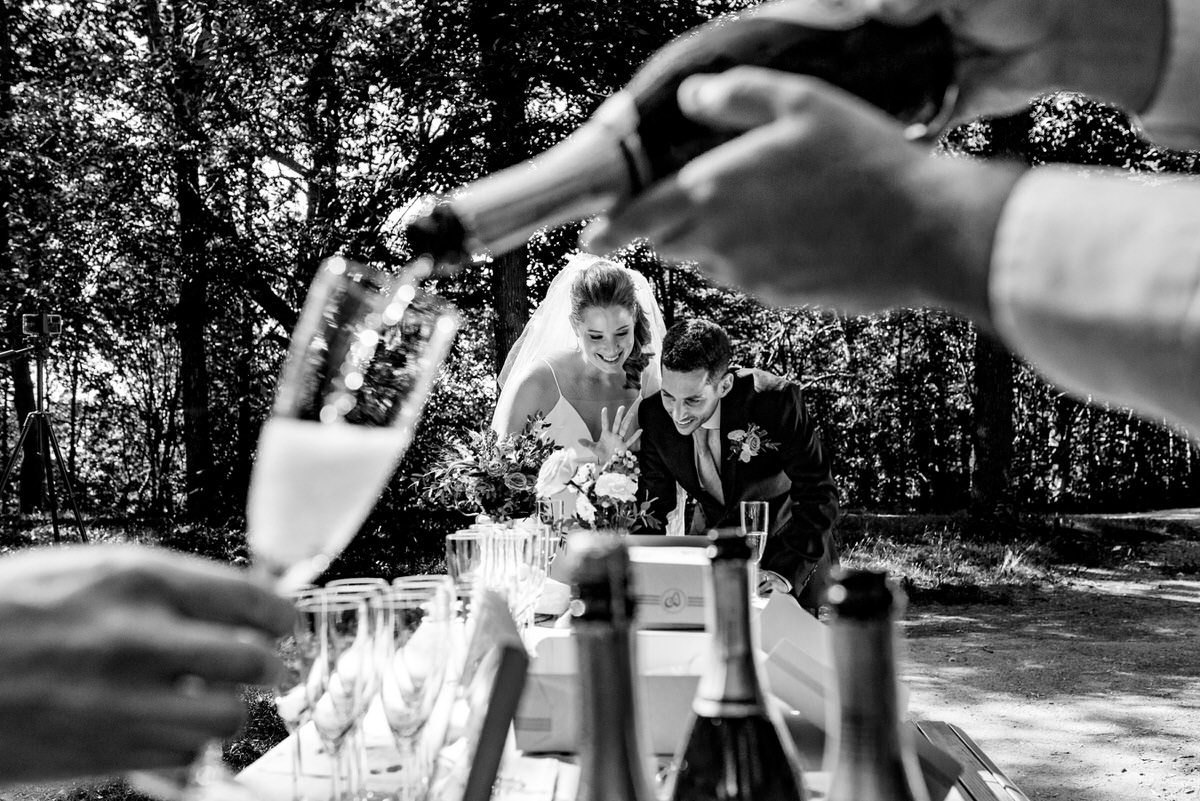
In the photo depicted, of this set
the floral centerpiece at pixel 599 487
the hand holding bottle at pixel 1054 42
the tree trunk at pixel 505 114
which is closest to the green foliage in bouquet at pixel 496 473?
the floral centerpiece at pixel 599 487

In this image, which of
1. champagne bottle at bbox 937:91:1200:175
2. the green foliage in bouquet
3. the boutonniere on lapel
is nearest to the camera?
the green foliage in bouquet

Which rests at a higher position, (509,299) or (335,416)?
(509,299)

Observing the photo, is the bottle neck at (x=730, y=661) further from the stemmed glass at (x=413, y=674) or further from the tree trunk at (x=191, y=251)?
the tree trunk at (x=191, y=251)

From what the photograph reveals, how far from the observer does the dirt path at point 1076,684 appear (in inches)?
180

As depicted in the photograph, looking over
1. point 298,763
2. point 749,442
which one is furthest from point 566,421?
point 298,763

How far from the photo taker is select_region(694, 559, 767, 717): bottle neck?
1002 millimetres

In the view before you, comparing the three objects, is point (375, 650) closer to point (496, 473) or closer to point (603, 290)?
point (496, 473)

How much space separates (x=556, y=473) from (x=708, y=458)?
1.39 meters

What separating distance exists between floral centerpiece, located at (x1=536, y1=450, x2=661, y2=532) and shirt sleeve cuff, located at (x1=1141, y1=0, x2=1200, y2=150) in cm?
212

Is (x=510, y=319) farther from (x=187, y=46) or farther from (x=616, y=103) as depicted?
(x=616, y=103)

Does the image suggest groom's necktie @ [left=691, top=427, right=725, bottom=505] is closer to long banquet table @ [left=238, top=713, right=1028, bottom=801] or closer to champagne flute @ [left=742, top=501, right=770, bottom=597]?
champagne flute @ [left=742, top=501, right=770, bottom=597]

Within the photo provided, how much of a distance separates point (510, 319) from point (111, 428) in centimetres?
836

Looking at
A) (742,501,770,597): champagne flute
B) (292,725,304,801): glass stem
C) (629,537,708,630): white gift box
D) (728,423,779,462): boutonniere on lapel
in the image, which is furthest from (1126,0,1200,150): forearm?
(728,423,779,462): boutonniere on lapel

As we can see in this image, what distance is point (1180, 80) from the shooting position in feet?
2.86
